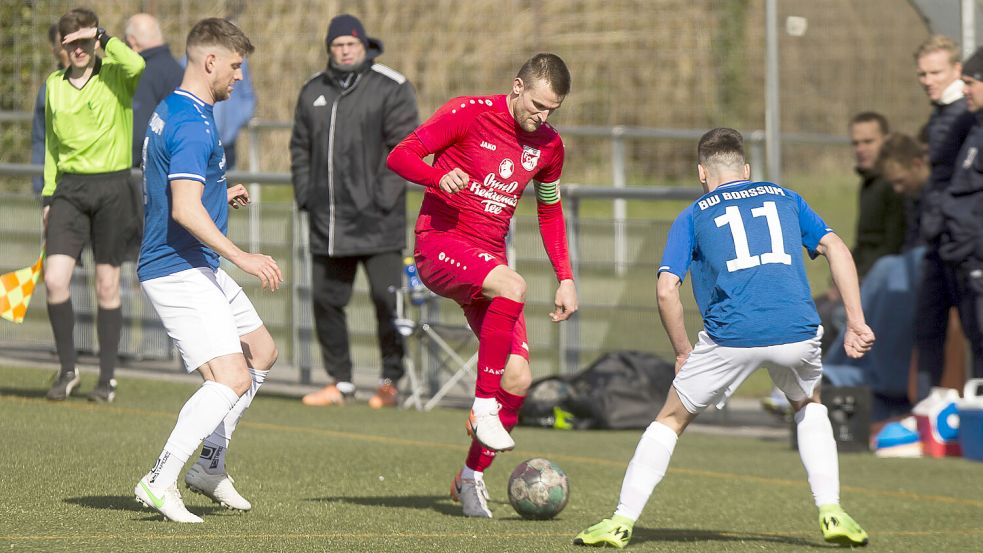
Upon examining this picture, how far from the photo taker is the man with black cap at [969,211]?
10.8 metres

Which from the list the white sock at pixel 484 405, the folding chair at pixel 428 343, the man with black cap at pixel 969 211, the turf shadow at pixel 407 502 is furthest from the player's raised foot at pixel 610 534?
the folding chair at pixel 428 343

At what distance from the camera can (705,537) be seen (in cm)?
754

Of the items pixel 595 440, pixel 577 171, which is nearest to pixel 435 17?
pixel 577 171

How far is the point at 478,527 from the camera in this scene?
297 inches

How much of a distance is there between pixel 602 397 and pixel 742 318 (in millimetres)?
5226

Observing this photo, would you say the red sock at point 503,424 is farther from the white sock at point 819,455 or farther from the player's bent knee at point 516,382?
the white sock at point 819,455

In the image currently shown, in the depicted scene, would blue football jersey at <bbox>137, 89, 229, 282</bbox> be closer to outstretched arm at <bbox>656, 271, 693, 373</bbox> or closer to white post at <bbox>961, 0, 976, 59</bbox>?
outstretched arm at <bbox>656, 271, 693, 373</bbox>

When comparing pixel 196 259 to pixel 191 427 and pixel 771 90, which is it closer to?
pixel 191 427

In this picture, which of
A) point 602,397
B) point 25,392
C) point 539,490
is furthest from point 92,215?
point 539,490

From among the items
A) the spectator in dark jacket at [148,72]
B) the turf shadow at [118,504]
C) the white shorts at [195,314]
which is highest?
the spectator in dark jacket at [148,72]

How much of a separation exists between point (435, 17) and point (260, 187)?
10.4ft

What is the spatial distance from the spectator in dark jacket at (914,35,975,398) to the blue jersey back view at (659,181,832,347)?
432 centimetres

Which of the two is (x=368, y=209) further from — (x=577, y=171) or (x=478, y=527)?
(x=577, y=171)

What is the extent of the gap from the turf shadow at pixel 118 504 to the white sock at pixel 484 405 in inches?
47.8
